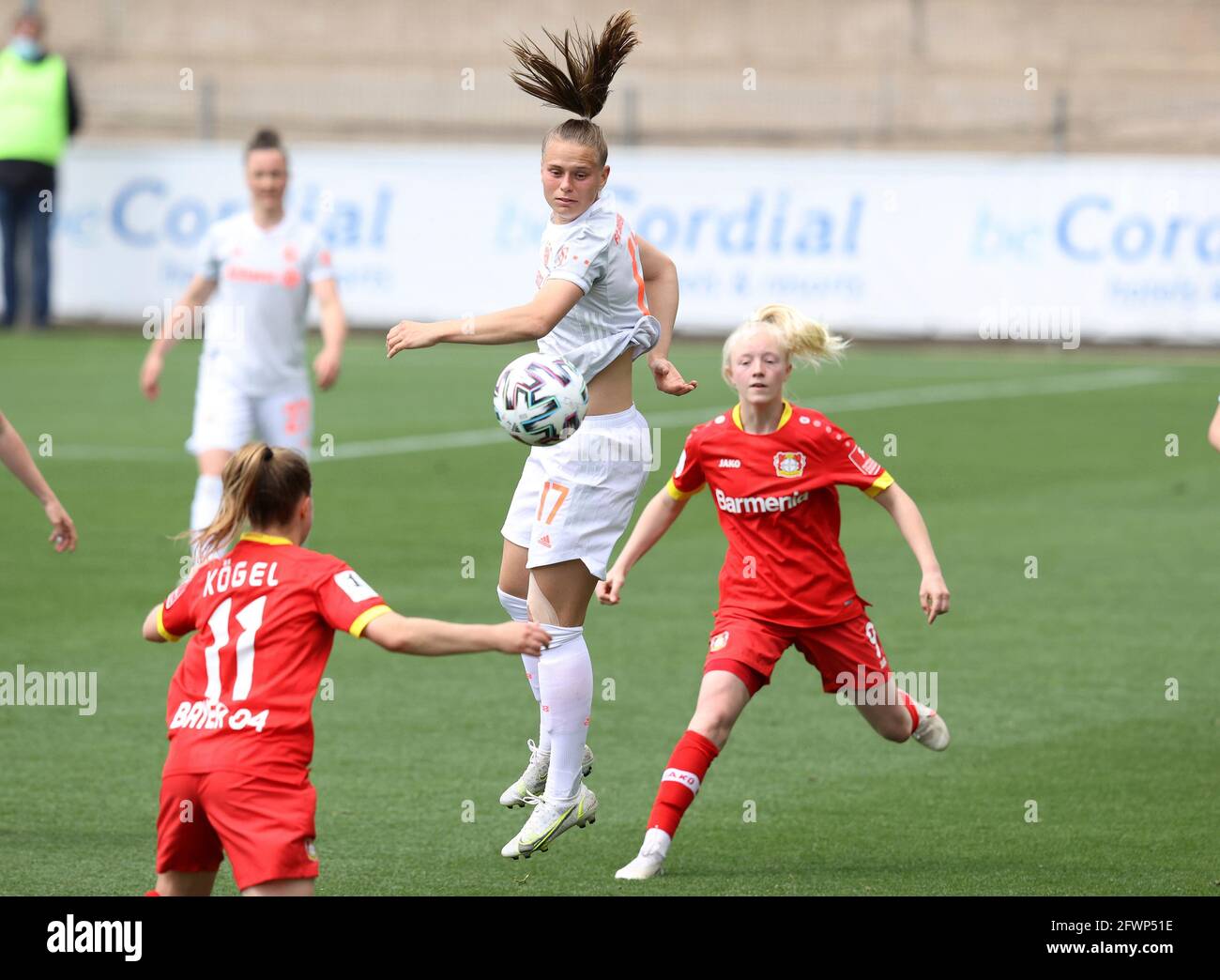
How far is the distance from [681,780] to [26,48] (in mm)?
21119

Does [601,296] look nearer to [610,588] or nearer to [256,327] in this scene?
[610,588]

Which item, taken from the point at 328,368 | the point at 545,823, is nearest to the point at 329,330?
the point at 328,368

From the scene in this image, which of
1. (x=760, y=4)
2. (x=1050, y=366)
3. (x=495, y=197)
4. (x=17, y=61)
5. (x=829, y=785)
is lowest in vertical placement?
(x=829, y=785)

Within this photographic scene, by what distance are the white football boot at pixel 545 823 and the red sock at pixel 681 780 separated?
280 millimetres

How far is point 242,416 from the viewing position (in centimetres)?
1053

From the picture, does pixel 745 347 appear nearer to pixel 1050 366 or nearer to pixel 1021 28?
pixel 1050 366

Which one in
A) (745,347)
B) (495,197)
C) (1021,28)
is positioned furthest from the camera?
(1021,28)

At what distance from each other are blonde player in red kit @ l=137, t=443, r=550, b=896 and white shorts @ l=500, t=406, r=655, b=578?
1619mm

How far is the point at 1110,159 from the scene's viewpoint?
76.5 feet

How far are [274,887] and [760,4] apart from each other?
1310 inches

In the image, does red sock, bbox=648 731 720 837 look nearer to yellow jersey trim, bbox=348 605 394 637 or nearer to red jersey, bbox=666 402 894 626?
red jersey, bbox=666 402 894 626
